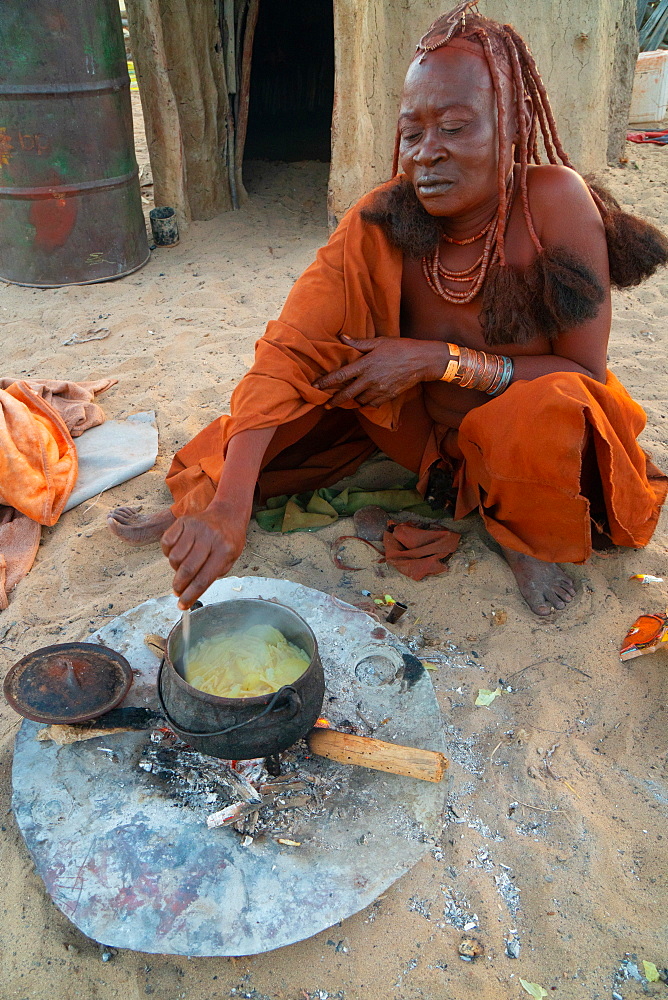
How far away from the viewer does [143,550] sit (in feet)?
8.20

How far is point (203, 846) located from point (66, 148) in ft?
13.2

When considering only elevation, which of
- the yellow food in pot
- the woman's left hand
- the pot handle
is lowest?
the yellow food in pot

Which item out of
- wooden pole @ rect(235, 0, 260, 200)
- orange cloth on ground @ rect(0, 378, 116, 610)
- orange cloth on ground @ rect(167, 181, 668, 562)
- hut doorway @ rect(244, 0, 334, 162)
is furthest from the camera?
hut doorway @ rect(244, 0, 334, 162)

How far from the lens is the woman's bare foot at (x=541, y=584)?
2.21 meters

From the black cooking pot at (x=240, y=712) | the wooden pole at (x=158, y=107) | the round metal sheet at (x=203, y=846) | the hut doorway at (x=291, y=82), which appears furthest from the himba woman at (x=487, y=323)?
the hut doorway at (x=291, y=82)

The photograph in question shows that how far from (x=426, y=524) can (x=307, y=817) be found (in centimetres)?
119

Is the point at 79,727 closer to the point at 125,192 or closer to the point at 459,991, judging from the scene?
the point at 459,991

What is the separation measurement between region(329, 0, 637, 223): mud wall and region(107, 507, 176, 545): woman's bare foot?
2913mm

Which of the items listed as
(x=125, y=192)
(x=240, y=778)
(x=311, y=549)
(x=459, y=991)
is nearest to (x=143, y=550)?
(x=311, y=549)

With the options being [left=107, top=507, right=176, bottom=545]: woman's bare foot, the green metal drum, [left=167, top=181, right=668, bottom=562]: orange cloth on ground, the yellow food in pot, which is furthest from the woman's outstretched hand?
the green metal drum

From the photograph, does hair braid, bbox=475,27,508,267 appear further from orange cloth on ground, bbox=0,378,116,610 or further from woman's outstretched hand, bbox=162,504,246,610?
orange cloth on ground, bbox=0,378,116,610

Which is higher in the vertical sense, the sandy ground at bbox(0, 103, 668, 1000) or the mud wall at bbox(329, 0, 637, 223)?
the mud wall at bbox(329, 0, 637, 223)

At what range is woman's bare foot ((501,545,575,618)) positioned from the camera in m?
2.21

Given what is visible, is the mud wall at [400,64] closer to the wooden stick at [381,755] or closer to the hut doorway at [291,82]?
the hut doorway at [291,82]
